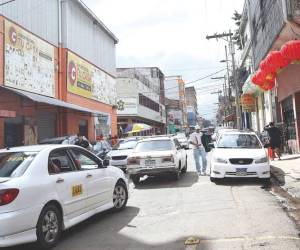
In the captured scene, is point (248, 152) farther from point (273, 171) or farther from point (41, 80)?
point (41, 80)

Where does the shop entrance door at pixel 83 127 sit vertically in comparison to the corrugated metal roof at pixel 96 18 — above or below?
below

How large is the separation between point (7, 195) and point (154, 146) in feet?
30.4

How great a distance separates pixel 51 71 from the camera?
2678 cm

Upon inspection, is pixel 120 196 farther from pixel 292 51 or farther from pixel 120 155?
pixel 120 155

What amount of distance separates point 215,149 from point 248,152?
3.80 ft

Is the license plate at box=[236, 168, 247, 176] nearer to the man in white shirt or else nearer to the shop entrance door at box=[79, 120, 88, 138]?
the man in white shirt

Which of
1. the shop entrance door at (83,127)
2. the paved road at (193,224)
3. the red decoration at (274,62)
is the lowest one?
the paved road at (193,224)

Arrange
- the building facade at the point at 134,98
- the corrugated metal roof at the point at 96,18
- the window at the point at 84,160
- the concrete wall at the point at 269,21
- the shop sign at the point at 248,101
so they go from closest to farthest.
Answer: the window at the point at 84,160 → the concrete wall at the point at 269,21 → the corrugated metal roof at the point at 96,18 → the shop sign at the point at 248,101 → the building facade at the point at 134,98

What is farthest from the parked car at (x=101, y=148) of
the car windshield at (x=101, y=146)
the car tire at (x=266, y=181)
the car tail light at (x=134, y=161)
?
the car tire at (x=266, y=181)

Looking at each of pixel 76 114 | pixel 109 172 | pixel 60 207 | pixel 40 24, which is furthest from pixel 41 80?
pixel 60 207

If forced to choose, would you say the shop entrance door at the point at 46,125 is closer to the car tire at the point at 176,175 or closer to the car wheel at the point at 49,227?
the car tire at the point at 176,175

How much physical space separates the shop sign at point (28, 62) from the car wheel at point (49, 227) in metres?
14.7

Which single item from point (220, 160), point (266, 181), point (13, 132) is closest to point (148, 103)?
point (13, 132)

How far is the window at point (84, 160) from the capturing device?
8416mm
